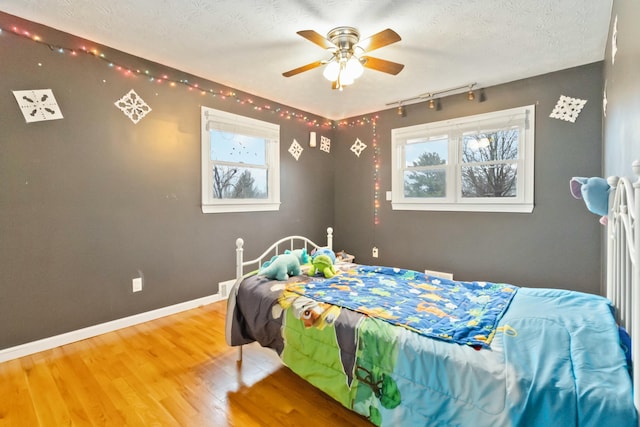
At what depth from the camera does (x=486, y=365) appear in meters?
1.22

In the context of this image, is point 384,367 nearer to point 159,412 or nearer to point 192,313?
point 159,412

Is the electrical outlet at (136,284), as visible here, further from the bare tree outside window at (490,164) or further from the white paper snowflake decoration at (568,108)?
the white paper snowflake decoration at (568,108)

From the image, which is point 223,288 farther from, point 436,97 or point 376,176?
point 436,97

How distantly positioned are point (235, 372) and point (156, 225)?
5.53 feet

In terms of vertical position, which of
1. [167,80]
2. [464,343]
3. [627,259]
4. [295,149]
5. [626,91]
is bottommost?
[464,343]

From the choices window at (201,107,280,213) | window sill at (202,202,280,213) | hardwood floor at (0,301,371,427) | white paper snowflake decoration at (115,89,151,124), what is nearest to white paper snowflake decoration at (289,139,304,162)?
window at (201,107,280,213)

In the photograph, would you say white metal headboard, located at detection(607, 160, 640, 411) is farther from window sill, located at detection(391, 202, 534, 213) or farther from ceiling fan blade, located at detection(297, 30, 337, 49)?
ceiling fan blade, located at detection(297, 30, 337, 49)

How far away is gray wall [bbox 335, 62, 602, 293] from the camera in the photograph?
9.62ft

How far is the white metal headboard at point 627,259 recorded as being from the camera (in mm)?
884

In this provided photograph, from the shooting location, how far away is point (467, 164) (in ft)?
12.0

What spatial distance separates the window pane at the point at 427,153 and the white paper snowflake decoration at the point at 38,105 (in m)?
3.67

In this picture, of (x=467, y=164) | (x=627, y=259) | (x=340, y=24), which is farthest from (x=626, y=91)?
(x=467, y=164)

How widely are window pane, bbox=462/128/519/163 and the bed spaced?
5.98 feet

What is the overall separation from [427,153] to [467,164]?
52cm
